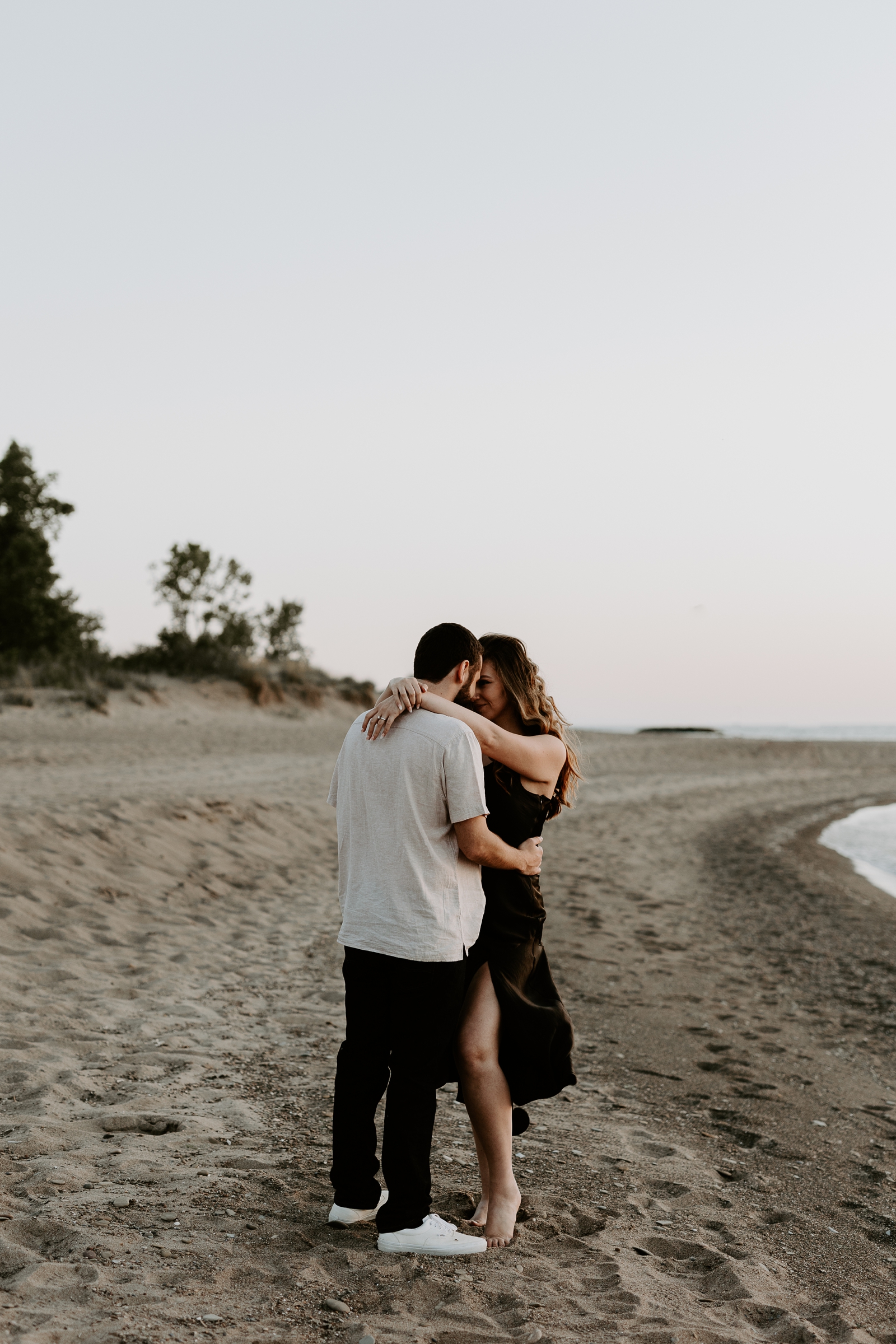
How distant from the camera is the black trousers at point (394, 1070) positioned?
305 centimetres

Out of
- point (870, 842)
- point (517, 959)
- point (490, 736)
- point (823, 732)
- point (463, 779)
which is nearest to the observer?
point (463, 779)

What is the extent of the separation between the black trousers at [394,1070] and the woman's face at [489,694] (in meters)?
0.84

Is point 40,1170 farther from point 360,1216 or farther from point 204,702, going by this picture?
point 204,702

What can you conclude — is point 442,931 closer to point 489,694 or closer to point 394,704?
point 394,704

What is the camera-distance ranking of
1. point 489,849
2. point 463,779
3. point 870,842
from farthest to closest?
point 870,842 < point 489,849 < point 463,779

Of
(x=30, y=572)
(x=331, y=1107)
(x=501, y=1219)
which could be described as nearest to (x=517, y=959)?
(x=501, y=1219)

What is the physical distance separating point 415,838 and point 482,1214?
4.38 feet

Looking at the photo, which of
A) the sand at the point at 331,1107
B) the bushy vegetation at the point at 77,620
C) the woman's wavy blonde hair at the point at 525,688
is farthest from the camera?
the bushy vegetation at the point at 77,620

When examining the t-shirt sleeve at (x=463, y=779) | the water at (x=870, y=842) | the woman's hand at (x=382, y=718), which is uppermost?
the woman's hand at (x=382, y=718)

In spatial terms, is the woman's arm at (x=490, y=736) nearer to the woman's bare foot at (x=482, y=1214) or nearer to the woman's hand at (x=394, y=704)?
the woman's hand at (x=394, y=704)

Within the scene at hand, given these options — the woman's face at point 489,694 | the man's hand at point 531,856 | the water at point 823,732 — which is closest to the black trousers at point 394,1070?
the man's hand at point 531,856

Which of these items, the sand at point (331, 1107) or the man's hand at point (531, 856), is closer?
the sand at point (331, 1107)

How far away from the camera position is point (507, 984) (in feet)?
10.7

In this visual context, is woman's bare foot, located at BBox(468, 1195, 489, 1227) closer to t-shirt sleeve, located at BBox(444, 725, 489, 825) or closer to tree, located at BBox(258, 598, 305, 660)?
t-shirt sleeve, located at BBox(444, 725, 489, 825)
